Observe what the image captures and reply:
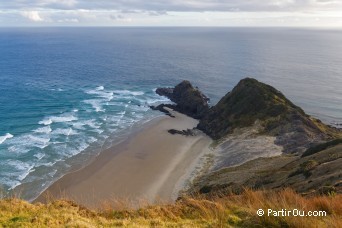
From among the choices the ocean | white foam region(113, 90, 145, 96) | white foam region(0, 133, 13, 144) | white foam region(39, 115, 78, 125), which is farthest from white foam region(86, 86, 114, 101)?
white foam region(0, 133, 13, 144)

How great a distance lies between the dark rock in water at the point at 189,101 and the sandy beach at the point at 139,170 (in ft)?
42.8

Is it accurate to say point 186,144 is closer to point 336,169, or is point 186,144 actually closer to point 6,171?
point 6,171

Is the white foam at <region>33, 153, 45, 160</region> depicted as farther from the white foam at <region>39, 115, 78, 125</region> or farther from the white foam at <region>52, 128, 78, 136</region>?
the white foam at <region>39, 115, 78, 125</region>

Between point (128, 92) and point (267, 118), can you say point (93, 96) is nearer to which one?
point (128, 92)

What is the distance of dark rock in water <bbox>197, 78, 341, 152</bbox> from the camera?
181 ft

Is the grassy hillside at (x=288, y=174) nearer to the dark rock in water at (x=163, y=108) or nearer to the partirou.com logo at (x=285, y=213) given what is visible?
the partirou.com logo at (x=285, y=213)

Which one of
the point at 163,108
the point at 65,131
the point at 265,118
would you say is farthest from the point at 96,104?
the point at 265,118

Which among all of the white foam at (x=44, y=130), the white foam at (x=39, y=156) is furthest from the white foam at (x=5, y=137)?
the white foam at (x=39, y=156)

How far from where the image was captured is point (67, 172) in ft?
163

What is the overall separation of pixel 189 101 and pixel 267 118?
26815 millimetres

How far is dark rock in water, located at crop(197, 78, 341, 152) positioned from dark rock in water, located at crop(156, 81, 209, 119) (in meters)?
5.71

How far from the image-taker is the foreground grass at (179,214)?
12.0 m

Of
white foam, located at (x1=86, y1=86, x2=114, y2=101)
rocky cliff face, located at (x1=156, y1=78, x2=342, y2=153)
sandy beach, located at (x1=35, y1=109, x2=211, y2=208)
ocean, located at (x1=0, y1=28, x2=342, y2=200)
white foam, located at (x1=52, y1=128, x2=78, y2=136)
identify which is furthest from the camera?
white foam, located at (x1=86, y1=86, x2=114, y2=101)

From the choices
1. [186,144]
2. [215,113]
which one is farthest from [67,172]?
[215,113]
